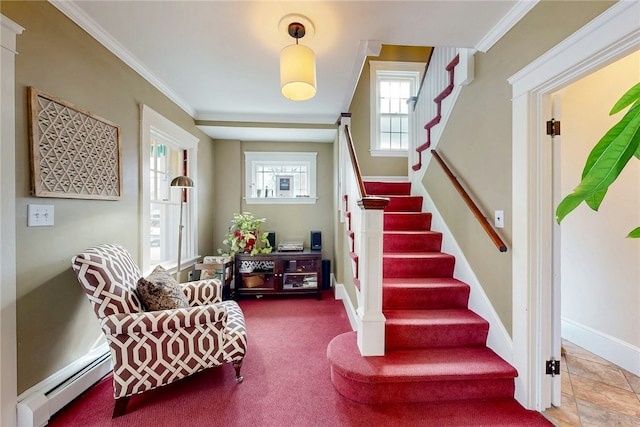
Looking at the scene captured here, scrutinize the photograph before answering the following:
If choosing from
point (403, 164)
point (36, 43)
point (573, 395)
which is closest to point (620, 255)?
point (573, 395)

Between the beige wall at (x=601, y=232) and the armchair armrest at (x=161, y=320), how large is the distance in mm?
2940

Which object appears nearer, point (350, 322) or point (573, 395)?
point (573, 395)

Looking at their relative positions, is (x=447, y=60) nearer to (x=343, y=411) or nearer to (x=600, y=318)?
(x=600, y=318)

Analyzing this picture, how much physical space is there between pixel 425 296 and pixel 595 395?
1.13m

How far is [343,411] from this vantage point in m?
1.57

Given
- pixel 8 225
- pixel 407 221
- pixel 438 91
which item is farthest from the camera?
pixel 407 221

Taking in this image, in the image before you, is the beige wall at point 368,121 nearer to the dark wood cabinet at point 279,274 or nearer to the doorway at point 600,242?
the dark wood cabinet at point 279,274

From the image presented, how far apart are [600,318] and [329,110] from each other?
3263mm

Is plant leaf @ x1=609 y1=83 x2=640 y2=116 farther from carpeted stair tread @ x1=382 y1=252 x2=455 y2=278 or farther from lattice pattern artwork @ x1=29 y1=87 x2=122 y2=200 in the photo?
lattice pattern artwork @ x1=29 y1=87 x2=122 y2=200

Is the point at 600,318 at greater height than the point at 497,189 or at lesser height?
lesser

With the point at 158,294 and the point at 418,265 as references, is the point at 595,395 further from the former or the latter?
the point at 158,294

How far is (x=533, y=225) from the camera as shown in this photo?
149 centimetres

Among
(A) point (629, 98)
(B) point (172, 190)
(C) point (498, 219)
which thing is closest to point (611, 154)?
(A) point (629, 98)

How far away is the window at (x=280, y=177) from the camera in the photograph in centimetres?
408
